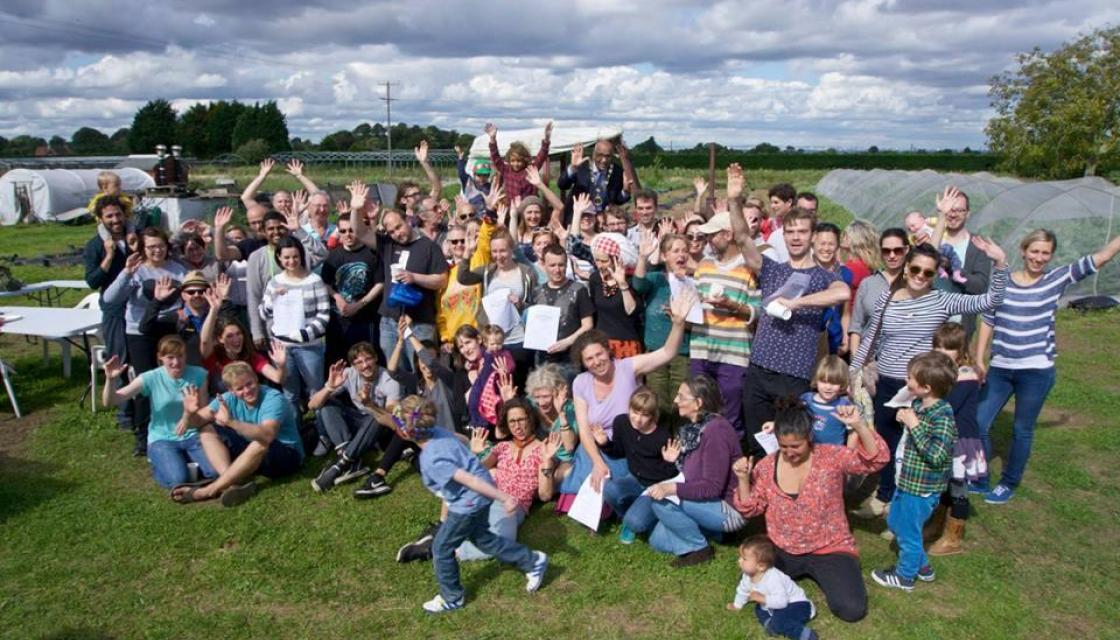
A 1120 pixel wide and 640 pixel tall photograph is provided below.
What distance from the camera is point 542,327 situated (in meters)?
→ 5.77

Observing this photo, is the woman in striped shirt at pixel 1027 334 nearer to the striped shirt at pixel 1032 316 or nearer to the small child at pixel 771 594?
the striped shirt at pixel 1032 316

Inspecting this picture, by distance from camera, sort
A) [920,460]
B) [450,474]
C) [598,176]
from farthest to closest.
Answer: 1. [598,176]
2. [920,460]
3. [450,474]

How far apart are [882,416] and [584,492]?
2.01m

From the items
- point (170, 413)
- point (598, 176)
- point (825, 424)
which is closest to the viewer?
point (825, 424)

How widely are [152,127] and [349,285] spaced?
95.5 metres

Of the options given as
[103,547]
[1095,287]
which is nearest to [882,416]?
[103,547]

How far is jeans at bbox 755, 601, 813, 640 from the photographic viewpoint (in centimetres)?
392

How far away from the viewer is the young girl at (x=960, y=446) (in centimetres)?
469

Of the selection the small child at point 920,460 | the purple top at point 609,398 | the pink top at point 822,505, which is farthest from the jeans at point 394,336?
the small child at point 920,460

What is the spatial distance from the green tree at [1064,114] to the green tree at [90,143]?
93.7 metres

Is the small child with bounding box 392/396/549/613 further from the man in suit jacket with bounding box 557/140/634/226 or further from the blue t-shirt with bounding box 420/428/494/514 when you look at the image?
the man in suit jacket with bounding box 557/140/634/226

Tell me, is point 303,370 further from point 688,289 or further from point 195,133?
point 195,133

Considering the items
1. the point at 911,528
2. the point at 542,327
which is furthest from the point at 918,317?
the point at 542,327

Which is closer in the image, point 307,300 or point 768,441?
point 768,441
